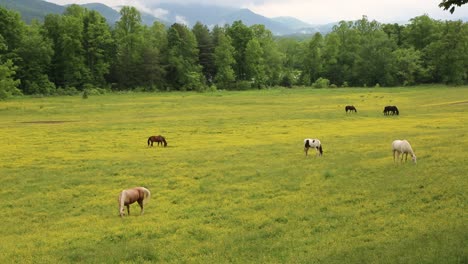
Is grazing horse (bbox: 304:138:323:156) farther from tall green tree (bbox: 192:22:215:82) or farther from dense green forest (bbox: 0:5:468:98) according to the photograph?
tall green tree (bbox: 192:22:215:82)

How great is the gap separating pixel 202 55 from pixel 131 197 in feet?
358

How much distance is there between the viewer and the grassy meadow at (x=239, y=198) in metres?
12.5

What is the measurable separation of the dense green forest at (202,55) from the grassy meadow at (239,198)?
2576 inches

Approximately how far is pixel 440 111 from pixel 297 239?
151 ft

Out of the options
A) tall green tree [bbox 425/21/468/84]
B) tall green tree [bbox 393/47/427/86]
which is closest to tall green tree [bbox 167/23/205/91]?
tall green tree [bbox 393/47/427/86]

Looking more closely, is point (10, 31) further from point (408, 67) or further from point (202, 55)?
point (408, 67)

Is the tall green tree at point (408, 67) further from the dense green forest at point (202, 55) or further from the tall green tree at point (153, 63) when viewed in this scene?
the tall green tree at point (153, 63)

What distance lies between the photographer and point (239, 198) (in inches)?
719

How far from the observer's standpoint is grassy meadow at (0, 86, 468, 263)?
12.5 meters

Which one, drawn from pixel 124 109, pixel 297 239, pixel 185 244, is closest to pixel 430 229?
pixel 297 239

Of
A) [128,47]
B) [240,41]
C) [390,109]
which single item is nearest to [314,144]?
[390,109]

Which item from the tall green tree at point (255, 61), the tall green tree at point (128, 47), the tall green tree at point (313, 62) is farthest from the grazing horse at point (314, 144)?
the tall green tree at point (313, 62)

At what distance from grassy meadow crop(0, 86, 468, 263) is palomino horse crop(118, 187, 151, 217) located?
50 centimetres

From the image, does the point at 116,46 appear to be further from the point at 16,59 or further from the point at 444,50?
the point at 444,50
